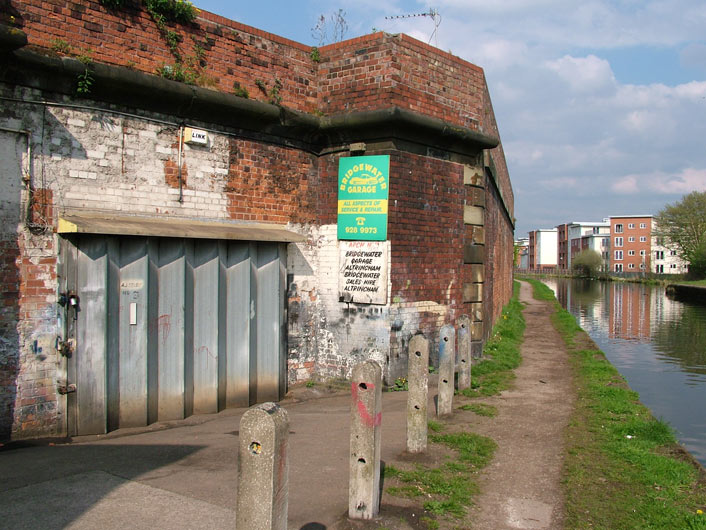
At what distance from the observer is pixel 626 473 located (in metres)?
5.22

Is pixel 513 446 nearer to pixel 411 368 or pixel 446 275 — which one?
pixel 411 368

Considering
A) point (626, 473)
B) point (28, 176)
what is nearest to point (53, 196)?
point (28, 176)

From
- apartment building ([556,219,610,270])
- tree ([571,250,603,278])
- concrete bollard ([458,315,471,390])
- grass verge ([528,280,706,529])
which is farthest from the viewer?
apartment building ([556,219,610,270])

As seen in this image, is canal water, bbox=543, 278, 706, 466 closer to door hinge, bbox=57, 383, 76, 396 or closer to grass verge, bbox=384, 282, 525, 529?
grass verge, bbox=384, 282, 525, 529

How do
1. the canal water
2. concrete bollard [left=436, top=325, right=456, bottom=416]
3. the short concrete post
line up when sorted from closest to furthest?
1. the short concrete post
2. concrete bollard [left=436, top=325, right=456, bottom=416]
3. the canal water

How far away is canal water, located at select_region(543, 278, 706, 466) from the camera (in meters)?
9.55

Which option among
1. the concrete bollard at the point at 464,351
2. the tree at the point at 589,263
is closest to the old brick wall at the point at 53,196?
the concrete bollard at the point at 464,351

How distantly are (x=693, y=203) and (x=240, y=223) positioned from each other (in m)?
68.5

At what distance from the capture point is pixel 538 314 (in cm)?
2423

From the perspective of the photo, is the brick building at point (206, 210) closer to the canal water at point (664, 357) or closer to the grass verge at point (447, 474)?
the grass verge at point (447, 474)

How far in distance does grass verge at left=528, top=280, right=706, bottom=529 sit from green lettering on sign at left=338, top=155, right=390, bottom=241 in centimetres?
385

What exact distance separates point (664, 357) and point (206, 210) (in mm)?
14299

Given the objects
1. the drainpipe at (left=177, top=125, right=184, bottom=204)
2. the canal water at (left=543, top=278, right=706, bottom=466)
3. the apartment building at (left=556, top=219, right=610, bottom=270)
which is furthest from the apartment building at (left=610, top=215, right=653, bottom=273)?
the drainpipe at (left=177, top=125, right=184, bottom=204)

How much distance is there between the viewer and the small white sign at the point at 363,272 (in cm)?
818
